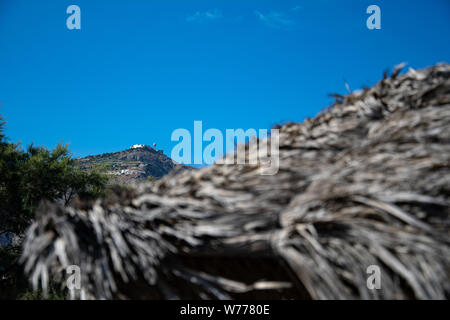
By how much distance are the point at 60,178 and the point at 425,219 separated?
10.1m

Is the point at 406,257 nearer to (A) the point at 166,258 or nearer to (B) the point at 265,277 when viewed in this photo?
(B) the point at 265,277

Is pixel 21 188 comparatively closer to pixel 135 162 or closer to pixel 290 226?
pixel 290 226

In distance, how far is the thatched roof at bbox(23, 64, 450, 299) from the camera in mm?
2129

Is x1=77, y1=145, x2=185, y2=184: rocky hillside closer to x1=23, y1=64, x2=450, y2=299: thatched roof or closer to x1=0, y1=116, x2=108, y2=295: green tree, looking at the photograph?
x1=0, y1=116, x2=108, y2=295: green tree

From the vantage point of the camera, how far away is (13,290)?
705cm

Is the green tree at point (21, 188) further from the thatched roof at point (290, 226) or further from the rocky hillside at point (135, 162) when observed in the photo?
the rocky hillside at point (135, 162)

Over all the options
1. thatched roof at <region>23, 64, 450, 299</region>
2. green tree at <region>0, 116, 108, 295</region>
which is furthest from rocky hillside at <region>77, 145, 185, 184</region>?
thatched roof at <region>23, 64, 450, 299</region>

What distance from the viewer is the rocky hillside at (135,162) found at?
4625 cm

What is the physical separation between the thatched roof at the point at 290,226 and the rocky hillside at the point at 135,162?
3951 cm

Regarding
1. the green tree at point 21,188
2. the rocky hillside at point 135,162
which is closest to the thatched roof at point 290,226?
the green tree at point 21,188

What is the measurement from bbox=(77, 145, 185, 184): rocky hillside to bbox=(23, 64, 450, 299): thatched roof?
130ft

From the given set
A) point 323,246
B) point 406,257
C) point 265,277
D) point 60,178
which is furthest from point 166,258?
point 60,178

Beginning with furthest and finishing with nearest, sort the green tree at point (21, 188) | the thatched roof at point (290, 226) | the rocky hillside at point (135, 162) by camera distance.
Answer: the rocky hillside at point (135, 162), the green tree at point (21, 188), the thatched roof at point (290, 226)

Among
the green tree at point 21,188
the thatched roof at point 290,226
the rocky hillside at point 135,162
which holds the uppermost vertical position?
the rocky hillside at point 135,162
